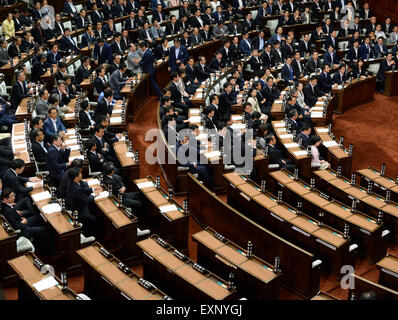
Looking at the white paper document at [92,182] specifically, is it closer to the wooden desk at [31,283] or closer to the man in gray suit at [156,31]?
the wooden desk at [31,283]

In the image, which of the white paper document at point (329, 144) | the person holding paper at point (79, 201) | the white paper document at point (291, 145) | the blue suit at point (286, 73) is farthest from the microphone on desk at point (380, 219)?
the blue suit at point (286, 73)

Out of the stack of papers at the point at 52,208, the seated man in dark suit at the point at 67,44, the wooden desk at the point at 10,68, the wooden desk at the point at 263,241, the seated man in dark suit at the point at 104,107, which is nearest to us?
the wooden desk at the point at 263,241

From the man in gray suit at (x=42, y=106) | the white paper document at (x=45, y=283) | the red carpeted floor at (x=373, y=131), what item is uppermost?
the man in gray suit at (x=42, y=106)

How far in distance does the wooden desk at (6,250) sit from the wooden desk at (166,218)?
1.87 meters

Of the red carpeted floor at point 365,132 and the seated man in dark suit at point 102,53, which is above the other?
the seated man in dark suit at point 102,53

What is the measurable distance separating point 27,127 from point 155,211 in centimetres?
315

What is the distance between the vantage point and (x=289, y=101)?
10.6 meters

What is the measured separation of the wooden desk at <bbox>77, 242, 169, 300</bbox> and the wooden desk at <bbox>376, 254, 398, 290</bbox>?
9.05 ft

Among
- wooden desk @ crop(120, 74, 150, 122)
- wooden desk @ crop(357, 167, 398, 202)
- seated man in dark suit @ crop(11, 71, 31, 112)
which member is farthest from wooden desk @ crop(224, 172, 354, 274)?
seated man in dark suit @ crop(11, 71, 31, 112)

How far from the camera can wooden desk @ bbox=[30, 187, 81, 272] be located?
20.5ft

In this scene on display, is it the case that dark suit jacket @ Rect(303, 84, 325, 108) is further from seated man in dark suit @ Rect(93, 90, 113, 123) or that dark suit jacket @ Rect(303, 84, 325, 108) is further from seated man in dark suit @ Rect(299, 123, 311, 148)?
seated man in dark suit @ Rect(93, 90, 113, 123)

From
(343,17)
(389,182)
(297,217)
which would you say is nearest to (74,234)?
(297,217)

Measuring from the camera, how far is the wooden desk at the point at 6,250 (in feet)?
19.5
